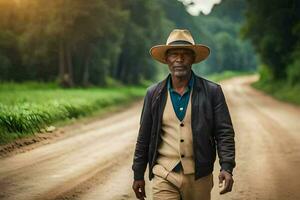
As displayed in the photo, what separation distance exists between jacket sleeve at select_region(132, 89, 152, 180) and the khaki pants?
0.18 metres

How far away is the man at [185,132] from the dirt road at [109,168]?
161 inches

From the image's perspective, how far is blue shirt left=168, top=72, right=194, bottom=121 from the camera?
14.1ft

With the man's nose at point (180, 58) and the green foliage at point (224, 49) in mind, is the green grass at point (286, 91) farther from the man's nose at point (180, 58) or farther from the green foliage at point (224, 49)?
the green foliage at point (224, 49)

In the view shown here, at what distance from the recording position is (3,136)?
1438 centimetres

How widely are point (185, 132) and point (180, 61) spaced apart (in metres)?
0.59

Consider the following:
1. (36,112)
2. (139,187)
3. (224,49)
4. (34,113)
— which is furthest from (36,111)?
(224,49)

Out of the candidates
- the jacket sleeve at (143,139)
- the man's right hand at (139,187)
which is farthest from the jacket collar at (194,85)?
the man's right hand at (139,187)

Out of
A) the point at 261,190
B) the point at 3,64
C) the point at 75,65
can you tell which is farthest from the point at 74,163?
the point at 75,65

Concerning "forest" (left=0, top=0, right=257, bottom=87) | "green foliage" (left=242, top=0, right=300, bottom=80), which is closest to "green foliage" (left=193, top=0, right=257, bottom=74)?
"forest" (left=0, top=0, right=257, bottom=87)

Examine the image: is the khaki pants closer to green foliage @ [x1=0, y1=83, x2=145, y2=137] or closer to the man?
the man

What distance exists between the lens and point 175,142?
14.1ft

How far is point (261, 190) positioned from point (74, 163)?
4.44m

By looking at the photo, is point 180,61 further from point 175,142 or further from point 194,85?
point 175,142

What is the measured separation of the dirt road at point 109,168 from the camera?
8734 millimetres
